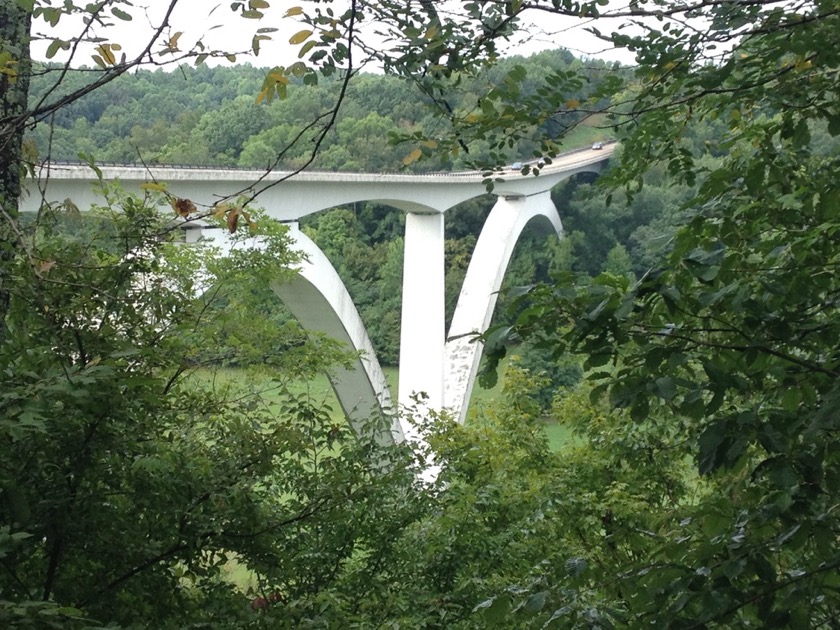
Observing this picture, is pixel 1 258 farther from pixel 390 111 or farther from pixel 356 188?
pixel 390 111

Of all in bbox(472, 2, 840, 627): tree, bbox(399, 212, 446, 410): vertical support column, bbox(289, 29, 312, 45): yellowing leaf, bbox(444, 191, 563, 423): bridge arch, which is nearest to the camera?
bbox(472, 2, 840, 627): tree

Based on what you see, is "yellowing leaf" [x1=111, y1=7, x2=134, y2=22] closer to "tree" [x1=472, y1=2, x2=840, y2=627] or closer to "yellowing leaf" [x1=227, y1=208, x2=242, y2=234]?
"yellowing leaf" [x1=227, y1=208, x2=242, y2=234]

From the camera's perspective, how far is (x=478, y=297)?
21.4 meters

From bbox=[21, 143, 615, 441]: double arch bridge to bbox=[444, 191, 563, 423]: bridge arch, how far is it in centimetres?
3

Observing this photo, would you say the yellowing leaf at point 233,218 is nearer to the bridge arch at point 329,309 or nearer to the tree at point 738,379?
the tree at point 738,379

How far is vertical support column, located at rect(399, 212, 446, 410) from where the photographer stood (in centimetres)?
2028

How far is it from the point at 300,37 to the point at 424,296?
18.5 metres

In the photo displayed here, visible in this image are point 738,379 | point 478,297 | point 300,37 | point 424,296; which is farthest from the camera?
point 478,297

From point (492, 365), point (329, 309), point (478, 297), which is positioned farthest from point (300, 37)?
point (478, 297)

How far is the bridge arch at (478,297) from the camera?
21.0 metres

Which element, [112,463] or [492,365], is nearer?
[492,365]

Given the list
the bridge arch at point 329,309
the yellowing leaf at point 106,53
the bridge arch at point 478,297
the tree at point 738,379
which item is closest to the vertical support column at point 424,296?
the bridge arch at point 478,297

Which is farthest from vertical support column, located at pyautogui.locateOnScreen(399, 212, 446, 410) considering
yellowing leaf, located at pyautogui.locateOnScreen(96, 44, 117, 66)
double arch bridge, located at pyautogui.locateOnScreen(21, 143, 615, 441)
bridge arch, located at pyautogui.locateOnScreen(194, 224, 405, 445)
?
yellowing leaf, located at pyautogui.locateOnScreen(96, 44, 117, 66)

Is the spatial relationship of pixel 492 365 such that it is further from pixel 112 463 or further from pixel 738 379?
pixel 112 463
